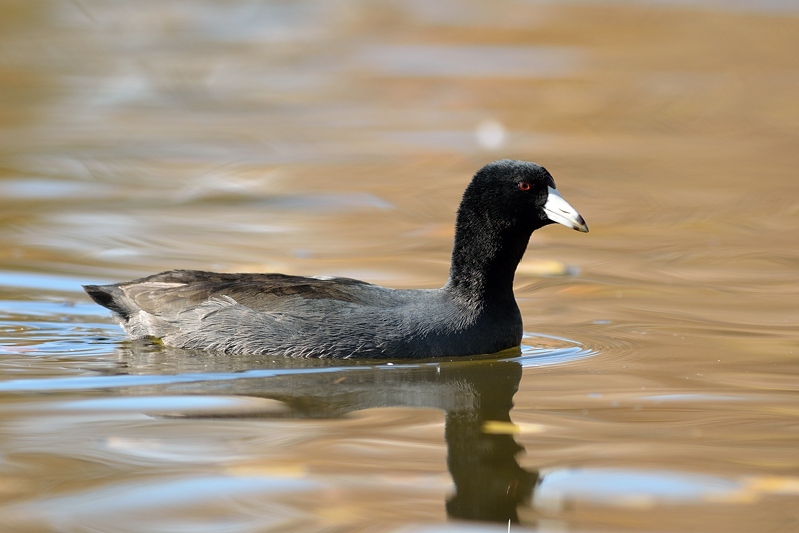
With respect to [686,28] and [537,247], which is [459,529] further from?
[686,28]

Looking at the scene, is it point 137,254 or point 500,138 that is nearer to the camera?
point 137,254

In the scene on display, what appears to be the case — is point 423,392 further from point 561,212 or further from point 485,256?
point 561,212

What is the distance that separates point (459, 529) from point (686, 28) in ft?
55.4

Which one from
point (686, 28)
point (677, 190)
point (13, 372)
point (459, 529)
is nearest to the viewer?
point (459, 529)

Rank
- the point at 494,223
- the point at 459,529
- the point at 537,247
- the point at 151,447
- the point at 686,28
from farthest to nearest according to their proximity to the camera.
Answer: the point at 686,28
the point at 537,247
the point at 494,223
the point at 151,447
the point at 459,529

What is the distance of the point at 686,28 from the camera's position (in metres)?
20.1

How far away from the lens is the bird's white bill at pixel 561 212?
6.94 metres

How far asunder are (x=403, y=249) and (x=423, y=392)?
366 cm

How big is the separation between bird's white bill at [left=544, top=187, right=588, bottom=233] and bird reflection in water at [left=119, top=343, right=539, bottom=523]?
0.81m

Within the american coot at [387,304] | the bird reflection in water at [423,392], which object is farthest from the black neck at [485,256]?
the bird reflection in water at [423,392]

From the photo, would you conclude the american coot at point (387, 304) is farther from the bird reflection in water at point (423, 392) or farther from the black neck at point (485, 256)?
the bird reflection in water at point (423, 392)

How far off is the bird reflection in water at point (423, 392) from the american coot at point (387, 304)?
0.11 metres

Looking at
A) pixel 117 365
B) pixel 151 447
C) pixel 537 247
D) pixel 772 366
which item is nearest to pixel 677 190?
pixel 537 247

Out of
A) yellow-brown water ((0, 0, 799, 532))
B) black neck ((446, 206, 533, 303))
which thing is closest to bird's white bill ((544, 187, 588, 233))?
black neck ((446, 206, 533, 303))
